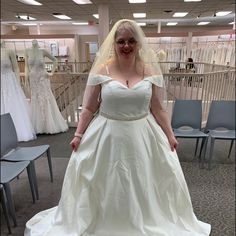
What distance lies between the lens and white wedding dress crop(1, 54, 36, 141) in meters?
3.48

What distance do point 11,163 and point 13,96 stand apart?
5.72 feet

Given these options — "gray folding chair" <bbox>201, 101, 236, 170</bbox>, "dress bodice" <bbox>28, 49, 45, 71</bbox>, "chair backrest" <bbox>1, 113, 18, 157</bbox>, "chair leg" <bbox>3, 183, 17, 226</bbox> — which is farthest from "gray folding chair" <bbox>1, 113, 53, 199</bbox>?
"gray folding chair" <bbox>201, 101, 236, 170</bbox>

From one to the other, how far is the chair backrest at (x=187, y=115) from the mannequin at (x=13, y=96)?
2283 millimetres

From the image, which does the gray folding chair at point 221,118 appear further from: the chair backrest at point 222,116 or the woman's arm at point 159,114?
the woman's arm at point 159,114

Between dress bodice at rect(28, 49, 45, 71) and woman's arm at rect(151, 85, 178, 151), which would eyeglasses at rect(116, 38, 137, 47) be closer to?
woman's arm at rect(151, 85, 178, 151)

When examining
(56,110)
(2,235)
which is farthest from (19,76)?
(2,235)

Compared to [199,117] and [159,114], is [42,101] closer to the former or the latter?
[199,117]

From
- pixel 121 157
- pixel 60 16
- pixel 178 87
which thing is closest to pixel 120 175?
pixel 121 157

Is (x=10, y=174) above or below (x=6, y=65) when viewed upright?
below

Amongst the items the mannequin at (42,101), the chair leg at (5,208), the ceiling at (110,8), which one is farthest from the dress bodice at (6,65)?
the chair leg at (5,208)

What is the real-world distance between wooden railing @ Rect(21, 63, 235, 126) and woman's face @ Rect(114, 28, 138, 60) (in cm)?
268

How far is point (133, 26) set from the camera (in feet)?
4.49

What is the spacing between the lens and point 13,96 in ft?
11.7

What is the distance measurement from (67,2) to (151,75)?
499 centimetres
